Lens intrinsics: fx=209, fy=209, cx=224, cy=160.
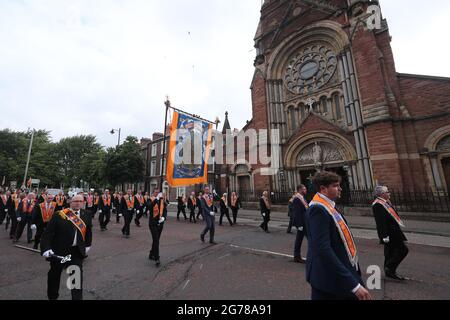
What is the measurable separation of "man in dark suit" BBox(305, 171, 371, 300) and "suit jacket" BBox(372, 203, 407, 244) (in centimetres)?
290

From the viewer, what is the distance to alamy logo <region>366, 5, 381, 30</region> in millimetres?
15766

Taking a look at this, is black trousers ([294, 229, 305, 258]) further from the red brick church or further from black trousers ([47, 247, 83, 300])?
the red brick church

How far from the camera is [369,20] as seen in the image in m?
15.9

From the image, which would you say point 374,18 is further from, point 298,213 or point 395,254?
point 395,254

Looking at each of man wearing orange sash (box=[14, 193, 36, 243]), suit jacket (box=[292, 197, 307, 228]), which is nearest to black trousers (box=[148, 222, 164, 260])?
suit jacket (box=[292, 197, 307, 228])

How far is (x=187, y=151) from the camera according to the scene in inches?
442

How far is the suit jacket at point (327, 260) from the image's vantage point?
1.74m

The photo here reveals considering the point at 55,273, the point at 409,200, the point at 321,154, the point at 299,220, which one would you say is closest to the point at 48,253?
the point at 55,273

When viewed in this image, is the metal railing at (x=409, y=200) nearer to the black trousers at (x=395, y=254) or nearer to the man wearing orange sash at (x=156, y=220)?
the black trousers at (x=395, y=254)

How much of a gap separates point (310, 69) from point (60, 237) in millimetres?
22163

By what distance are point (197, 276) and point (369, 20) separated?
20.9 m

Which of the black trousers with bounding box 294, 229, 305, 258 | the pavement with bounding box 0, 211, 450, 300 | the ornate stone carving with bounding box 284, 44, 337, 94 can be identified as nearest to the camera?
the pavement with bounding box 0, 211, 450, 300

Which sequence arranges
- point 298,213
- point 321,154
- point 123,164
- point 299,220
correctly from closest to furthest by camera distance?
point 299,220 → point 298,213 → point 321,154 → point 123,164

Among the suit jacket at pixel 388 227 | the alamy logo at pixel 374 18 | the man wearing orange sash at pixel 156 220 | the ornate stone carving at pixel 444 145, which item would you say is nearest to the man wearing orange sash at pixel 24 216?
the man wearing orange sash at pixel 156 220
